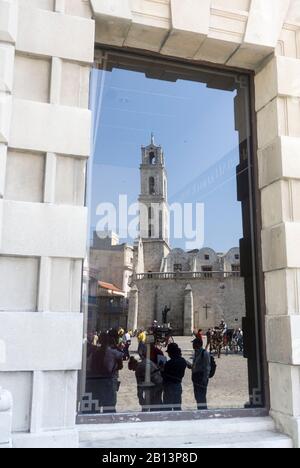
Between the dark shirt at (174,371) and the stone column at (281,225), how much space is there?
1332mm

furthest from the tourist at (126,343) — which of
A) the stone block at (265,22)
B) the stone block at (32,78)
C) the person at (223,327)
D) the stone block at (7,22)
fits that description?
the stone block at (265,22)

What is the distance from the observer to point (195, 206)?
648 cm

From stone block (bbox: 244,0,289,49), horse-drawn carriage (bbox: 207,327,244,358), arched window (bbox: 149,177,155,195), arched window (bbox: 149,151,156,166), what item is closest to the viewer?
stone block (bbox: 244,0,289,49)

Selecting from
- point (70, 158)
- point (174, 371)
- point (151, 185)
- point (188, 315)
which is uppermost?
point (151, 185)

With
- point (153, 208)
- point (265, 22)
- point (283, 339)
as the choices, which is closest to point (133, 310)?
point (153, 208)

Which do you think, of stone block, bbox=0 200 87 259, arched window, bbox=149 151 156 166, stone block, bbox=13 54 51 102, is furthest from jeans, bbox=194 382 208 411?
stone block, bbox=13 54 51 102

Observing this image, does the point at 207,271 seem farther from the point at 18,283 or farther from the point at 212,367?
the point at 18,283

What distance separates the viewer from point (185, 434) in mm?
4270

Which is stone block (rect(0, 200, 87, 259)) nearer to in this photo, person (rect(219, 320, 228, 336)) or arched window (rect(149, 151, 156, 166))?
arched window (rect(149, 151, 156, 166))

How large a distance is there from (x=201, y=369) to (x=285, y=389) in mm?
1673

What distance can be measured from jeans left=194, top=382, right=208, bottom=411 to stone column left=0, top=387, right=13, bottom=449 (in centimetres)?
214

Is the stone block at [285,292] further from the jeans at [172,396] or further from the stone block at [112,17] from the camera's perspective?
the stone block at [112,17]

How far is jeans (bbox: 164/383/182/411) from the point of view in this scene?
4.71m

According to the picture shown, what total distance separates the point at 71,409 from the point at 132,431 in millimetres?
698
